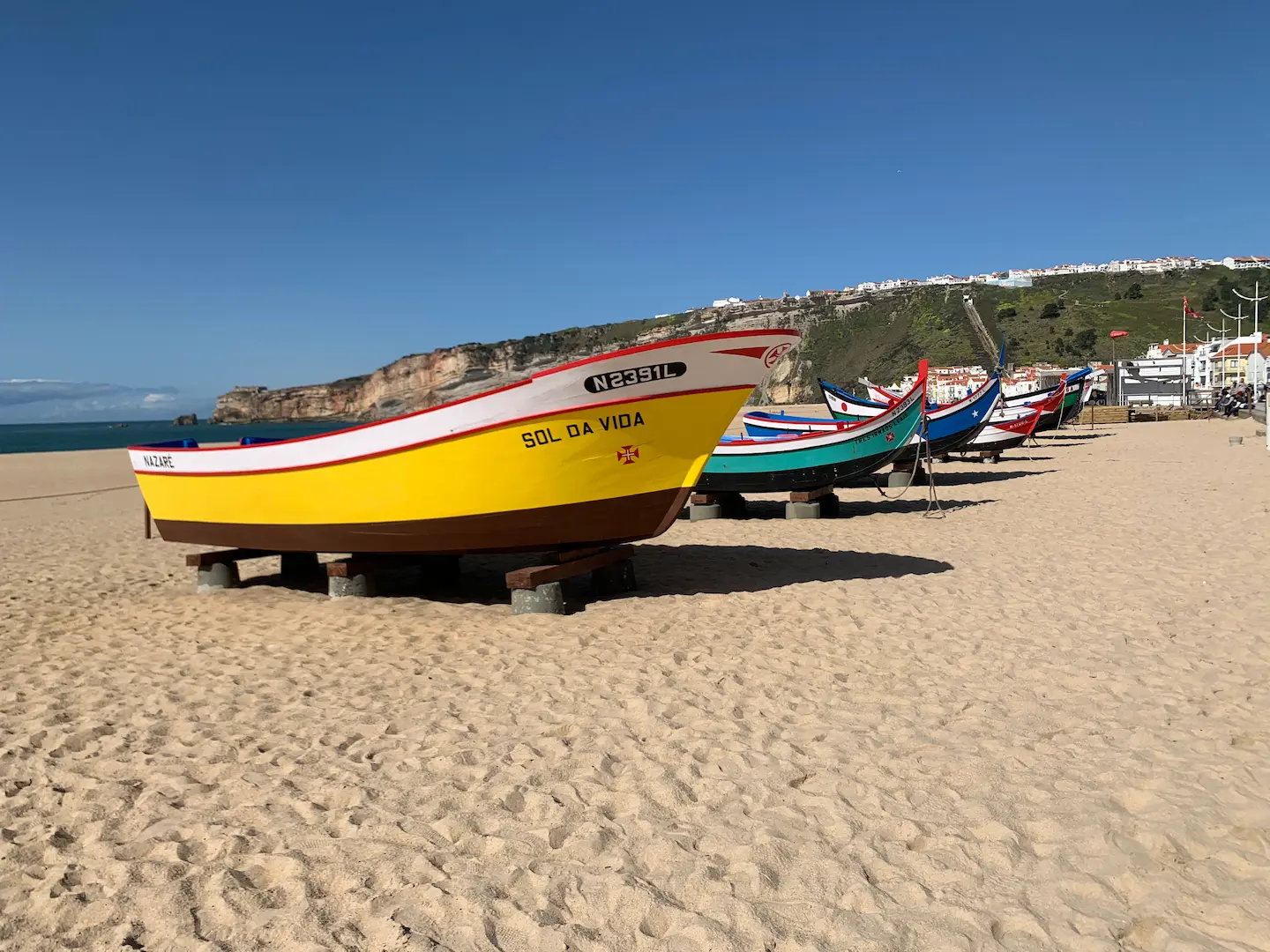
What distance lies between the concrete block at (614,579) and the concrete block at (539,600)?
0.69m

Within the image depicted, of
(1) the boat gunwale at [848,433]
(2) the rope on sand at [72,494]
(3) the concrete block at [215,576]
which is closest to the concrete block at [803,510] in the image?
(1) the boat gunwale at [848,433]

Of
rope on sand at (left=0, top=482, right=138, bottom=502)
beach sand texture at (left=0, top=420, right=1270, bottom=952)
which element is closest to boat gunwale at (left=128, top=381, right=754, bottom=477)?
beach sand texture at (left=0, top=420, right=1270, bottom=952)

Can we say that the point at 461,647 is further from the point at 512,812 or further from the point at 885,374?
the point at 885,374

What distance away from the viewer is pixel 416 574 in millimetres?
8977

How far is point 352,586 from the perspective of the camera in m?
7.86

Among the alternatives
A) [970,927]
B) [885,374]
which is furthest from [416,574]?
[885,374]

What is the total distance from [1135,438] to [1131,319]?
69.3 m

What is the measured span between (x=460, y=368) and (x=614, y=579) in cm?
12287

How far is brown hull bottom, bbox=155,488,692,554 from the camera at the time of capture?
7.07 m

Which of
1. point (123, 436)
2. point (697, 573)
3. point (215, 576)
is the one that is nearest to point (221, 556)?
point (215, 576)

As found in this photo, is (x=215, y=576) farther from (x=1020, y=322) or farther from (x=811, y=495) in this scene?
(x=1020, y=322)

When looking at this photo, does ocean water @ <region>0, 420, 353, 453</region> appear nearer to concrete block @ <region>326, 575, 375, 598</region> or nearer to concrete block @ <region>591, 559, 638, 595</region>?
concrete block @ <region>326, 575, 375, 598</region>

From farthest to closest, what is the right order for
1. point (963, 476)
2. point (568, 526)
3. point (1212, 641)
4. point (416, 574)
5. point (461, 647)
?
point (963, 476)
point (416, 574)
point (568, 526)
point (461, 647)
point (1212, 641)

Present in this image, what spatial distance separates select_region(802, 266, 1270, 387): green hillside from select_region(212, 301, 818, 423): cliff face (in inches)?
388
